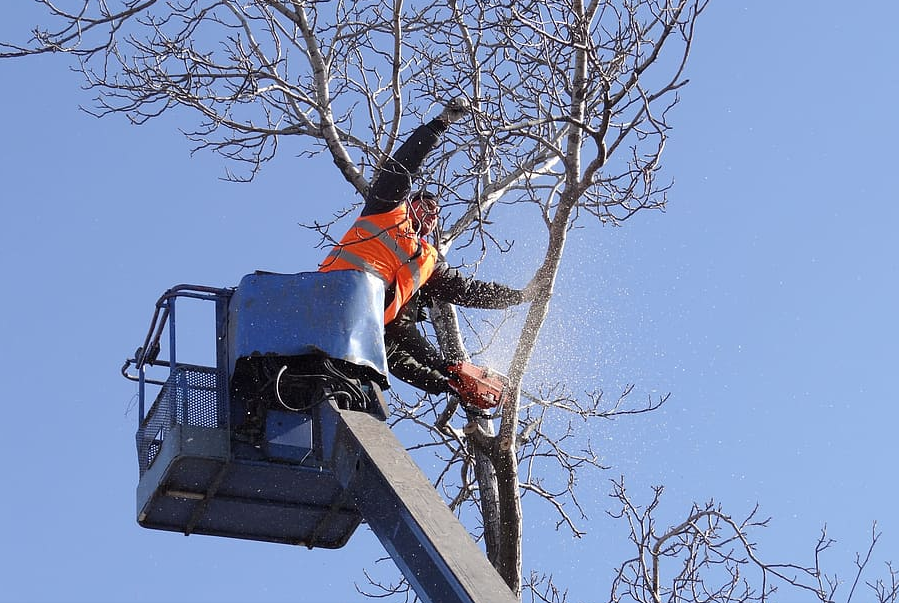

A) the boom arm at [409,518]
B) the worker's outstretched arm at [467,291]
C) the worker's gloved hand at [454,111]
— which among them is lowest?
the boom arm at [409,518]

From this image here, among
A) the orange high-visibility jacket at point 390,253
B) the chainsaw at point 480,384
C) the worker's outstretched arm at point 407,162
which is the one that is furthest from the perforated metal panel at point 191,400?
the chainsaw at point 480,384

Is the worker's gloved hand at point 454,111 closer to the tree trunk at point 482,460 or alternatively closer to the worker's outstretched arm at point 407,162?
the worker's outstretched arm at point 407,162

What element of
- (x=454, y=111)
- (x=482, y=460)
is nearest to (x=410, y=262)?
(x=454, y=111)


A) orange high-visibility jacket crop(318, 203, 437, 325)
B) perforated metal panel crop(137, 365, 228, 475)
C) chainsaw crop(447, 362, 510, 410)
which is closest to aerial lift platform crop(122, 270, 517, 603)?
perforated metal panel crop(137, 365, 228, 475)

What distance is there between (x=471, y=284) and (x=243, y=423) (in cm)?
189

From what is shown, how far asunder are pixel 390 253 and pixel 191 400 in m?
1.31

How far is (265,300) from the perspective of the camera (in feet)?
21.7

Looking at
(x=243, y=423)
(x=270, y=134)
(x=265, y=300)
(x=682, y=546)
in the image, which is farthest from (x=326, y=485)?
(x=270, y=134)

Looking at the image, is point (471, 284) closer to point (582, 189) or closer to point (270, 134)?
point (582, 189)

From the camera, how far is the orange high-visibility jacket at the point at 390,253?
7.25 meters

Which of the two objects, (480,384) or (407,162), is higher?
(407,162)

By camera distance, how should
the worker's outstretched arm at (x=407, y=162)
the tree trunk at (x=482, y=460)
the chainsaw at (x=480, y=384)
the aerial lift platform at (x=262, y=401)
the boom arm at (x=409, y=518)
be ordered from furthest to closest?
the tree trunk at (x=482, y=460) < the chainsaw at (x=480, y=384) < the worker's outstretched arm at (x=407, y=162) < the aerial lift platform at (x=262, y=401) < the boom arm at (x=409, y=518)

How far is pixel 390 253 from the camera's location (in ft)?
24.0

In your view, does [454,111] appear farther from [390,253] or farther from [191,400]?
[191,400]
